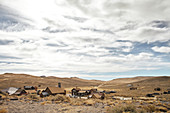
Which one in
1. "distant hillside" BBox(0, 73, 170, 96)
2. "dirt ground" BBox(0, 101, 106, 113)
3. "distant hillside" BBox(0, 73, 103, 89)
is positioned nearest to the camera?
"dirt ground" BBox(0, 101, 106, 113)

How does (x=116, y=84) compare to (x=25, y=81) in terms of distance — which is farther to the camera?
(x=116, y=84)

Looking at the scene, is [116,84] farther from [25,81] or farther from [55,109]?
[55,109]

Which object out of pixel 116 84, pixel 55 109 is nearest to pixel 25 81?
pixel 116 84

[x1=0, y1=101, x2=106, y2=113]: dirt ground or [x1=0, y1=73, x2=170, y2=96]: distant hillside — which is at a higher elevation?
[x1=0, y1=101, x2=106, y2=113]: dirt ground

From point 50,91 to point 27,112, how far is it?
92.4 ft

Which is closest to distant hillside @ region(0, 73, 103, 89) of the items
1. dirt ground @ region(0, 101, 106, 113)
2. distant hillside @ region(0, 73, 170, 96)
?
distant hillside @ region(0, 73, 170, 96)

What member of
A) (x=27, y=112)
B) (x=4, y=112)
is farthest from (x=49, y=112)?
(x=4, y=112)

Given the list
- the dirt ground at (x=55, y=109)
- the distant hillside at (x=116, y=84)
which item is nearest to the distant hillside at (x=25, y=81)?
the distant hillside at (x=116, y=84)

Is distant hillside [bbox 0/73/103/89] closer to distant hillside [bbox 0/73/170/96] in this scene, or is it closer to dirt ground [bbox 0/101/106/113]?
distant hillside [bbox 0/73/170/96]

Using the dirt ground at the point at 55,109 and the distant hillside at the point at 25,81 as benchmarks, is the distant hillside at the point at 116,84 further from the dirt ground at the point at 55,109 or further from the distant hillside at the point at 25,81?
the dirt ground at the point at 55,109

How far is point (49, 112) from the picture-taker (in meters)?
12.9

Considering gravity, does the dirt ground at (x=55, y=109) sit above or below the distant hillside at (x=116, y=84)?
above

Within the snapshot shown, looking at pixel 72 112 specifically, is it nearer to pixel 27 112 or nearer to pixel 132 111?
pixel 27 112

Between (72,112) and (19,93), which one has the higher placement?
(72,112)
